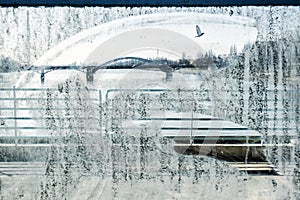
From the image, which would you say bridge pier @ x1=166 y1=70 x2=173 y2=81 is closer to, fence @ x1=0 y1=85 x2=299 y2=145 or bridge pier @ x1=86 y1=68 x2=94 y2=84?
fence @ x1=0 y1=85 x2=299 y2=145

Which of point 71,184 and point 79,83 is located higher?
point 79,83

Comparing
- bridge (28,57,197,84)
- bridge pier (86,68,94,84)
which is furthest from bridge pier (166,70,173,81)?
bridge pier (86,68,94,84)

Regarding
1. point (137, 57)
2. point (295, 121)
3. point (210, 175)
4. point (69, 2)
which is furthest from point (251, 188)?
point (69, 2)

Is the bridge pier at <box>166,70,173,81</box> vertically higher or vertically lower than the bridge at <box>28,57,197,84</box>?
lower

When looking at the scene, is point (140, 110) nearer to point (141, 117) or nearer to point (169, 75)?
point (141, 117)

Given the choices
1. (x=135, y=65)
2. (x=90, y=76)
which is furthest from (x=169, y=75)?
(x=90, y=76)

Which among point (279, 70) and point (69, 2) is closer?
point (69, 2)

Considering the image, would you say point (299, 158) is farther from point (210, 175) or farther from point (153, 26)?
point (153, 26)

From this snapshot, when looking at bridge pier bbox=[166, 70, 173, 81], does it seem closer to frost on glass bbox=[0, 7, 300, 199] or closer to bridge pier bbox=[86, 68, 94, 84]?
frost on glass bbox=[0, 7, 300, 199]
